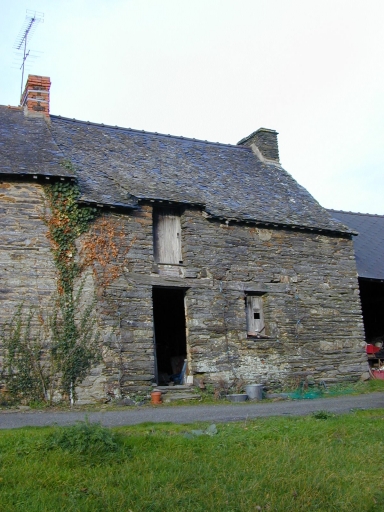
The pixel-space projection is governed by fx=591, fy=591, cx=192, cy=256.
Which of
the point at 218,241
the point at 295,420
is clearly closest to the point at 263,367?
the point at 218,241

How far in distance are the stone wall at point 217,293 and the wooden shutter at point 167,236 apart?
251 millimetres

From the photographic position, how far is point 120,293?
1363cm

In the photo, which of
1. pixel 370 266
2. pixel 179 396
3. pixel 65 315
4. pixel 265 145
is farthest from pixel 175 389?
pixel 265 145

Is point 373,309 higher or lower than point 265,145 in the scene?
lower

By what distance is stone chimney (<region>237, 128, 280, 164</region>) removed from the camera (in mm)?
20375

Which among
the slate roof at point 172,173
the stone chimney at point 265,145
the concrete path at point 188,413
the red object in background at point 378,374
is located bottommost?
the concrete path at point 188,413

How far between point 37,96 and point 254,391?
10165 mm

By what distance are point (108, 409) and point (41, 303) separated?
2739mm

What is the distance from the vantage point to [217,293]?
1484 cm

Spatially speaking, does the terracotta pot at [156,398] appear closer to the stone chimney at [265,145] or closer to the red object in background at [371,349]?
the red object in background at [371,349]

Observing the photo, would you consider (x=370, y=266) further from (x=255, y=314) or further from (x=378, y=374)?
(x=255, y=314)

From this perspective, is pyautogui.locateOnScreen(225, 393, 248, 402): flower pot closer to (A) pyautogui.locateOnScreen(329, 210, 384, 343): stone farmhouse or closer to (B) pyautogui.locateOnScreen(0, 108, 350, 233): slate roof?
(B) pyautogui.locateOnScreen(0, 108, 350, 233): slate roof

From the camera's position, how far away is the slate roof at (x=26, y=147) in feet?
43.8

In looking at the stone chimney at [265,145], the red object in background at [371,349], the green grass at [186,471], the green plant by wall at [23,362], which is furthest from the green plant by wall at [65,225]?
the red object in background at [371,349]
